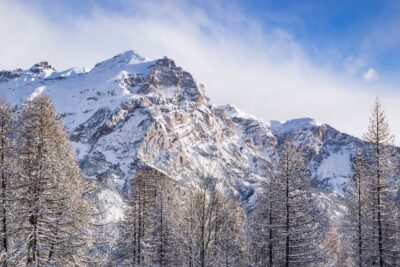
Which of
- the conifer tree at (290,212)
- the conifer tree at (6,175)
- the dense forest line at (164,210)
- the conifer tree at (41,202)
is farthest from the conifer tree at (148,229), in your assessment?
the conifer tree at (6,175)

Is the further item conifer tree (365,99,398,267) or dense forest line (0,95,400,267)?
conifer tree (365,99,398,267)

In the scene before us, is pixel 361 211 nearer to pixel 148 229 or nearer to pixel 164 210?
pixel 164 210

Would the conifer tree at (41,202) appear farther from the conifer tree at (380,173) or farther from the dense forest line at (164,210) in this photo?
the conifer tree at (380,173)

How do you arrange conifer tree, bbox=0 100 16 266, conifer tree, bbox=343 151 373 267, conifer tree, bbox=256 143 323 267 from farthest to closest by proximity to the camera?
conifer tree, bbox=343 151 373 267 < conifer tree, bbox=256 143 323 267 < conifer tree, bbox=0 100 16 266

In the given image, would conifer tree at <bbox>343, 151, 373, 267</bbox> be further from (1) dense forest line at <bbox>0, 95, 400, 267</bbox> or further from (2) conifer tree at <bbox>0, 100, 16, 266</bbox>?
(2) conifer tree at <bbox>0, 100, 16, 266</bbox>

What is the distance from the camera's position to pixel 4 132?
21203 mm

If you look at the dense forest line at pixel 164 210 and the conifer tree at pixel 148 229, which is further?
the conifer tree at pixel 148 229

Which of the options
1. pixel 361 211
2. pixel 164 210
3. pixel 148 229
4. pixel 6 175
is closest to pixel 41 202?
pixel 6 175

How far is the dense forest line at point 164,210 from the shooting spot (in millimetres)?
19719

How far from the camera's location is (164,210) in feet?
120

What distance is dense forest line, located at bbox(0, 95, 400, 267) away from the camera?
1972 cm

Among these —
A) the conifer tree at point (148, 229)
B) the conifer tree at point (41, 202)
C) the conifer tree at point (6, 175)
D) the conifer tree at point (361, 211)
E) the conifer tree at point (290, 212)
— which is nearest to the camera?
the conifer tree at point (41, 202)

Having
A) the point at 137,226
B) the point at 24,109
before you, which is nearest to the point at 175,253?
the point at 137,226

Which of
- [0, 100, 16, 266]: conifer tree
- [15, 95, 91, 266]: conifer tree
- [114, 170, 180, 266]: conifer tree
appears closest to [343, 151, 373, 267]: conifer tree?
[114, 170, 180, 266]: conifer tree
